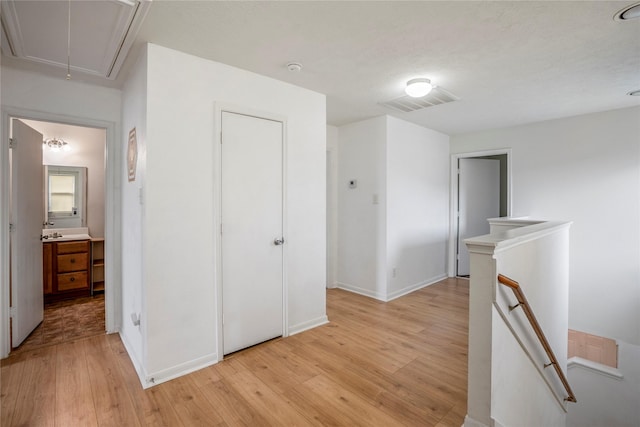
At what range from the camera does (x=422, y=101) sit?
347 centimetres

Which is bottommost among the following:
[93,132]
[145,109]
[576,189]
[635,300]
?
[635,300]

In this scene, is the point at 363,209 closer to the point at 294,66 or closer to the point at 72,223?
the point at 294,66

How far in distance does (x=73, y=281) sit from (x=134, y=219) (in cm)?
258

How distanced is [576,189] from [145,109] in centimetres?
505

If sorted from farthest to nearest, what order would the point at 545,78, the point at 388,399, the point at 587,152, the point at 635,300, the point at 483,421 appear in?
the point at 587,152
the point at 635,300
the point at 545,78
the point at 388,399
the point at 483,421

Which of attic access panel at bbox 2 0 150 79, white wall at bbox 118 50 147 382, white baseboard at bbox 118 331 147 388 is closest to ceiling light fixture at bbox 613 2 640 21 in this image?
attic access panel at bbox 2 0 150 79

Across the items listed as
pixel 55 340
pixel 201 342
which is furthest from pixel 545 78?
pixel 55 340

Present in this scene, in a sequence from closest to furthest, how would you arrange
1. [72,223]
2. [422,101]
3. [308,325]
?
[308,325] → [422,101] → [72,223]

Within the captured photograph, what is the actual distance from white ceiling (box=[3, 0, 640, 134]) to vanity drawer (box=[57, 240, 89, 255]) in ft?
8.00

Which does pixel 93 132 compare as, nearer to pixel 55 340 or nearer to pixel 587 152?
pixel 55 340

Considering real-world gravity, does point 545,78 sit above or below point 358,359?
above

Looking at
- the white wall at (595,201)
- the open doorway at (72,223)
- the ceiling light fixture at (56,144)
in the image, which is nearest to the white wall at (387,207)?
the white wall at (595,201)

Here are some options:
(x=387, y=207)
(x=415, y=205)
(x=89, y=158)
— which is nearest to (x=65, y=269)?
(x=89, y=158)

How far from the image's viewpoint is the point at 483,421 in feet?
5.65
